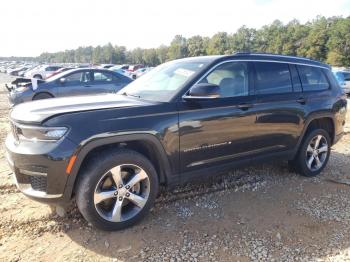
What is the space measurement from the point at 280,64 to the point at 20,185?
361cm

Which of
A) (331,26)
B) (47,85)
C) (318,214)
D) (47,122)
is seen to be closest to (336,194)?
(318,214)

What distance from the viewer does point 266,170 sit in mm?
5297

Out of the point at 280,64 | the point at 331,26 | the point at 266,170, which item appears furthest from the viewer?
the point at 331,26

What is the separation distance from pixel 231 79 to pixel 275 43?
66368mm

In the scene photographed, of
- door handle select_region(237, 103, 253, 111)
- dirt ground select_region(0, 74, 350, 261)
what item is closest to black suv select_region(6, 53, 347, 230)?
door handle select_region(237, 103, 253, 111)

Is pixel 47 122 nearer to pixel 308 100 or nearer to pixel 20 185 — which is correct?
pixel 20 185

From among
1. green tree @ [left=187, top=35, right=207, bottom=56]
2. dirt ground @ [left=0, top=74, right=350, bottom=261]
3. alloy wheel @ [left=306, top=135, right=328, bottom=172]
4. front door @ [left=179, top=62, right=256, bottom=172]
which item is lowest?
dirt ground @ [left=0, top=74, right=350, bottom=261]

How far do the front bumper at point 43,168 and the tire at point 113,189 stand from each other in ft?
0.67

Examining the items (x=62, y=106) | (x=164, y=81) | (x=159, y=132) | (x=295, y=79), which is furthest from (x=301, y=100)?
(x=62, y=106)

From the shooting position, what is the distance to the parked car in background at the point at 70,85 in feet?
33.7

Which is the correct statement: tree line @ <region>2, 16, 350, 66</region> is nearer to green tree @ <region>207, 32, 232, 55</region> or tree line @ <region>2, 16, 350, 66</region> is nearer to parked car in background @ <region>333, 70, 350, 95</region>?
green tree @ <region>207, 32, 232, 55</region>

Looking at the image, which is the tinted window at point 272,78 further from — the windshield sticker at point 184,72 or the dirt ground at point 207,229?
the dirt ground at point 207,229

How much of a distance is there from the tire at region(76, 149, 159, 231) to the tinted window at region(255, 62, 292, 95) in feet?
6.18

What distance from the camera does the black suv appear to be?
9.98ft
